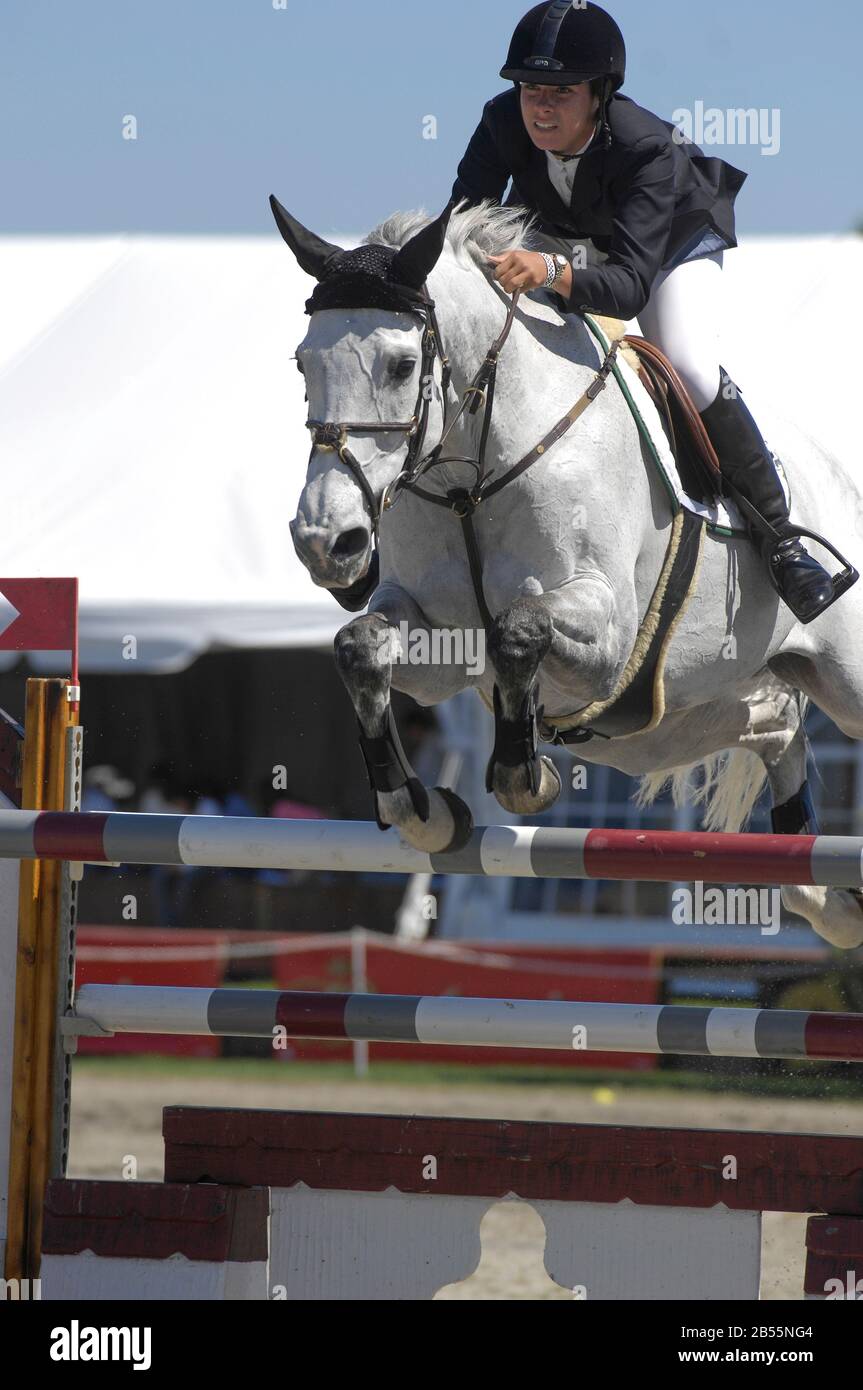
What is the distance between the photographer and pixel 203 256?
9773mm

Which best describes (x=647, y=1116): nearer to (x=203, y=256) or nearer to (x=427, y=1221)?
(x=427, y=1221)

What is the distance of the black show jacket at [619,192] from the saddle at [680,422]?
16cm

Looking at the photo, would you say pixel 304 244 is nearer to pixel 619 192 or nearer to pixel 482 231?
pixel 482 231

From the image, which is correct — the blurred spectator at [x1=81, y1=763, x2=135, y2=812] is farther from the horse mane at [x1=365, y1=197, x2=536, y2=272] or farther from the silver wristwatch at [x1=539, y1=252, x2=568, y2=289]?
the silver wristwatch at [x1=539, y1=252, x2=568, y2=289]

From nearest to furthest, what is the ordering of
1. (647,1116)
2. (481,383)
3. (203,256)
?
(481,383) → (647,1116) → (203,256)

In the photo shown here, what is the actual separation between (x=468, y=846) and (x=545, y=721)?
50 cm

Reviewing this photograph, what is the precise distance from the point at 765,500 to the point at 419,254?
1.07 metres

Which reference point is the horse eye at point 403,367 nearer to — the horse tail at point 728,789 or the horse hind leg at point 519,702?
the horse hind leg at point 519,702

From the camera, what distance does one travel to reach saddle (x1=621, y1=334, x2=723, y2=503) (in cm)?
352

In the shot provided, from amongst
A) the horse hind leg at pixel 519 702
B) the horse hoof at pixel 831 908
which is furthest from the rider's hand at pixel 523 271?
the horse hoof at pixel 831 908

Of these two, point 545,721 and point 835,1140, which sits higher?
point 545,721

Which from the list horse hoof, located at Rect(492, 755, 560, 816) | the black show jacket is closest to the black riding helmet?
the black show jacket

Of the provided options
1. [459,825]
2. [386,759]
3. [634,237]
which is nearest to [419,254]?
[634,237]
